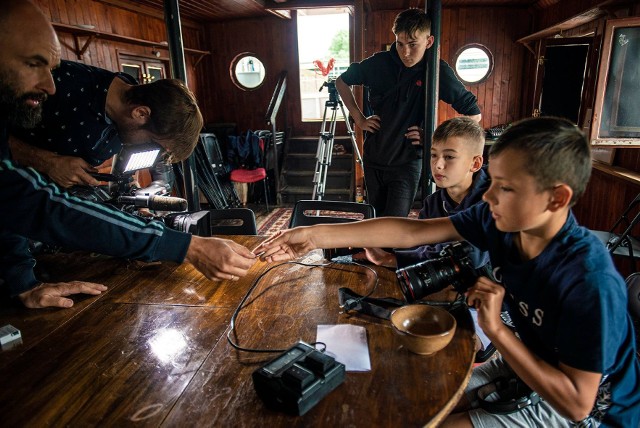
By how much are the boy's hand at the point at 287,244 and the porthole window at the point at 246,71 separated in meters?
6.69

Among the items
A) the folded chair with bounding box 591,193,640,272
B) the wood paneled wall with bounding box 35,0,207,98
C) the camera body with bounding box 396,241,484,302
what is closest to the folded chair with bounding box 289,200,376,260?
the camera body with bounding box 396,241,484,302

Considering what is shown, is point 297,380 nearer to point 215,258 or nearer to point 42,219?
point 215,258

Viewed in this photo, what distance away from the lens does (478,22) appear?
6766 mm

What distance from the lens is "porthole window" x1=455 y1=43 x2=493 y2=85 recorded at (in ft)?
22.6

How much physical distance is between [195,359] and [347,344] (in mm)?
405

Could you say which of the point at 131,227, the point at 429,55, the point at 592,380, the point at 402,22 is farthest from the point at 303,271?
the point at 402,22

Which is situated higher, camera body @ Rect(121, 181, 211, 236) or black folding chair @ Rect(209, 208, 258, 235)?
camera body @ Rect(121, 181, 211, 236)

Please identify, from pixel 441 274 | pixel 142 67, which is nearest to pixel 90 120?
pixel 441 274

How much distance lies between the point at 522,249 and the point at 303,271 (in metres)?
0.79

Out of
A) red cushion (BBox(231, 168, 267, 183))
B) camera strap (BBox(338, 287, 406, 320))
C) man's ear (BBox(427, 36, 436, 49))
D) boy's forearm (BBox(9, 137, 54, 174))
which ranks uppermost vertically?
man's ear (BBox(427, 36, 436, 49))

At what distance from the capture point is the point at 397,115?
262cm

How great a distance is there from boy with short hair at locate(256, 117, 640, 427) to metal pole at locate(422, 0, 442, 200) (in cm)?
117

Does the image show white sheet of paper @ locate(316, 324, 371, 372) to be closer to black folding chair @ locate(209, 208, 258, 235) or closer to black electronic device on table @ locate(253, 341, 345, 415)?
black electronic device on table @ locate(253, 341, 345, 415)

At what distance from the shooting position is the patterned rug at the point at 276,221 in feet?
17.2
